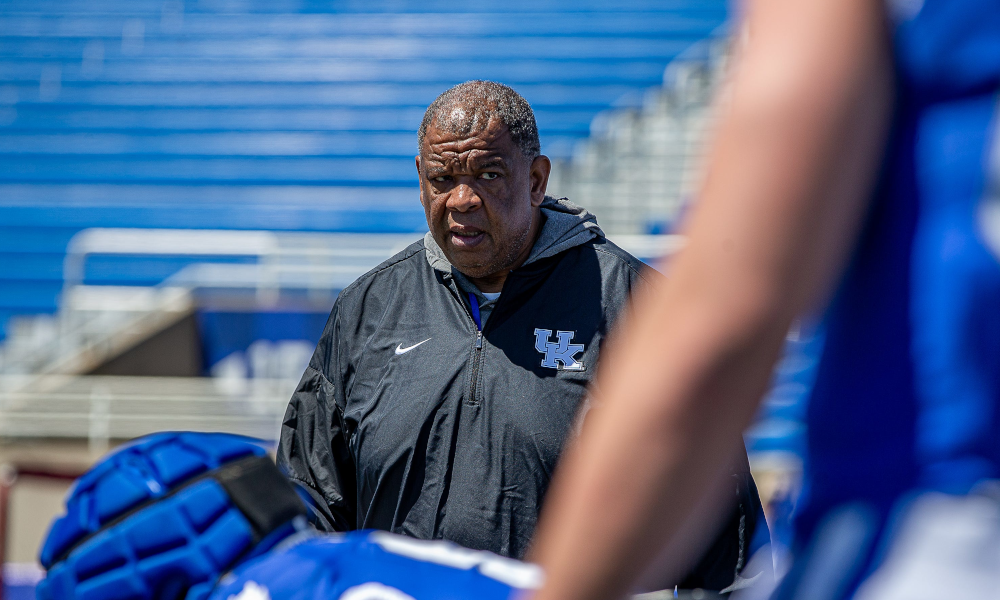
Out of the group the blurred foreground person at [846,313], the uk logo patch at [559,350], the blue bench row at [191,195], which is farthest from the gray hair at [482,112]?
the blue bench row at [191,195]

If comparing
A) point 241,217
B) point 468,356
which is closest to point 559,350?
point 468,356

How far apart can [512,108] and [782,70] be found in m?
1.64

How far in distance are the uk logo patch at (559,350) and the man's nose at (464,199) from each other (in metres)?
0.30

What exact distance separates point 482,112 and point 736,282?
1.65 m

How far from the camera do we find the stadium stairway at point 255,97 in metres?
9.32

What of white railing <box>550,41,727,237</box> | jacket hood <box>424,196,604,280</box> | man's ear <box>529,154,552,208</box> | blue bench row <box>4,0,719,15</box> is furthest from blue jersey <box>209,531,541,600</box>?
blue bench row <box>4,0,719,15</box>

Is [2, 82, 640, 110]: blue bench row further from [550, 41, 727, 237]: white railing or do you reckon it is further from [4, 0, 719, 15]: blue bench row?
[4, 0, 719, 15]: blue bench row

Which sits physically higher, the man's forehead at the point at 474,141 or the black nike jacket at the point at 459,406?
the man's forehead at the point at 474,141

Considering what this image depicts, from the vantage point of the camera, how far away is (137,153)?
10.5 meters

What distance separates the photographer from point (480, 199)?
2109 millimetres

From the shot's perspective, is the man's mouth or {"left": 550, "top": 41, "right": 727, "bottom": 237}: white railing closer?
the man's mouth

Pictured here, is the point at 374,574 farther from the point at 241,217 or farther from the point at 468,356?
the point at 241,217

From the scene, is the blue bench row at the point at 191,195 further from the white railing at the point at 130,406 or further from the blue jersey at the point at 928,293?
the blue jersey at the point at 928,293

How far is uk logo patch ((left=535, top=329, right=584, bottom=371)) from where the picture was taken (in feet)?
6.64
